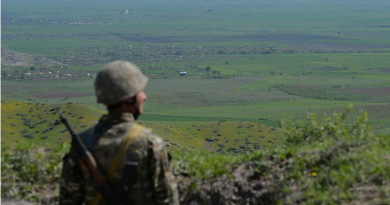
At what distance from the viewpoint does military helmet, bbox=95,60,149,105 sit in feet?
23.5

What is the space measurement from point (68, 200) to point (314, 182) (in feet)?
11.7

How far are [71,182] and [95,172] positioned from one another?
45cm

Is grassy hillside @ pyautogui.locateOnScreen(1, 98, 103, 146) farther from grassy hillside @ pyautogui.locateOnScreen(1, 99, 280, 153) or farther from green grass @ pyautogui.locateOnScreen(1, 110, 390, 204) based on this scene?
green grass @ pyautogui.locateOnScreen(1, 110, 390, 204)

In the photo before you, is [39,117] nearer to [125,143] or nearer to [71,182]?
[71,182]

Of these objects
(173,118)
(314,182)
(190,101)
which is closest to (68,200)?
(314,182)

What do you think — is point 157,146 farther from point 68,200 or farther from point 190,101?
point 190,101

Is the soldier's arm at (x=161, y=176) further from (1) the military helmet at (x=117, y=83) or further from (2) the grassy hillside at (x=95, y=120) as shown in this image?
(2) the grassy hillside at (x=95, y=120)

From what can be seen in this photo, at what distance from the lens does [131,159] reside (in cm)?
714

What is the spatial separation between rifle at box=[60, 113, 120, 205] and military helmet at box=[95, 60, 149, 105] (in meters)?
0.53

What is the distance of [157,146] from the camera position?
23.6 feet

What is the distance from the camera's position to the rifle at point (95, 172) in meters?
7.15

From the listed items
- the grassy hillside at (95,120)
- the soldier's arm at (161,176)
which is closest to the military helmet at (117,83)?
the soldier's arm at (161,176)

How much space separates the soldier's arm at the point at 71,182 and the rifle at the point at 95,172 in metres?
0.23

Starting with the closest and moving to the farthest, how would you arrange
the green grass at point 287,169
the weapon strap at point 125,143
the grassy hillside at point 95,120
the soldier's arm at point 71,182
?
1. the weapon strap at point 125,143
2. the soldier's arm at point 71,182
3. the green grass at point 287,169
4. the grassy hillside at point 95,120
